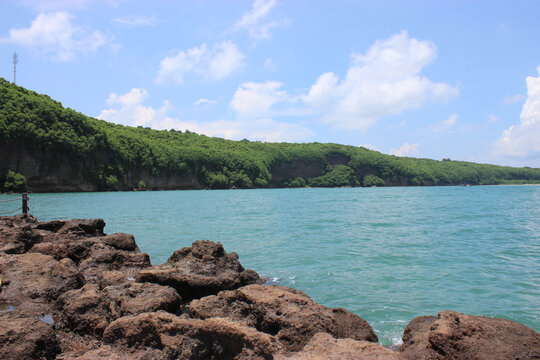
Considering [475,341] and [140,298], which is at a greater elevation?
[475,341]

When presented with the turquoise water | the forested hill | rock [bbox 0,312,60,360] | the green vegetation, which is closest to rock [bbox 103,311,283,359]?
rock [bbox 0,312,60,360]

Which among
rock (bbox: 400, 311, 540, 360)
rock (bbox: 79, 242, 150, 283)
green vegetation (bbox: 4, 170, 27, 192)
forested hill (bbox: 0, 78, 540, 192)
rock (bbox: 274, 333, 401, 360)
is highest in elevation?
forested hill (bbox: 0, 78, 540, 192)

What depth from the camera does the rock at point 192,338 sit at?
4.57 metres

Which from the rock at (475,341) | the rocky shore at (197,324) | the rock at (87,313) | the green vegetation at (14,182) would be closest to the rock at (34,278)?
the rocky shore at (197,324)

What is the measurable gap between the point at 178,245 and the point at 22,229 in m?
6.33

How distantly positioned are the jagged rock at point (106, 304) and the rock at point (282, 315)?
0.67 meters

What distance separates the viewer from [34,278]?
7.58 metres

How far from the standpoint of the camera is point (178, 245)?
1716 centimetres

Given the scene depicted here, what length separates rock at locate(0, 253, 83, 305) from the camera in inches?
280

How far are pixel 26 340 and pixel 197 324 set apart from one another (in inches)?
76.7

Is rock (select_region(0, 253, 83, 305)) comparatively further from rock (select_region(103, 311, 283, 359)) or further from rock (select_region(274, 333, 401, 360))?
rock (select_region(274, 333, 401, 360))

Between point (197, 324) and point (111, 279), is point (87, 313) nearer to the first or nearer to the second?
point (111, 279)

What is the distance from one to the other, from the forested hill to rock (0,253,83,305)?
6361 centimetres

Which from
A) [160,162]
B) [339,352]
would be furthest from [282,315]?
[160,162]
